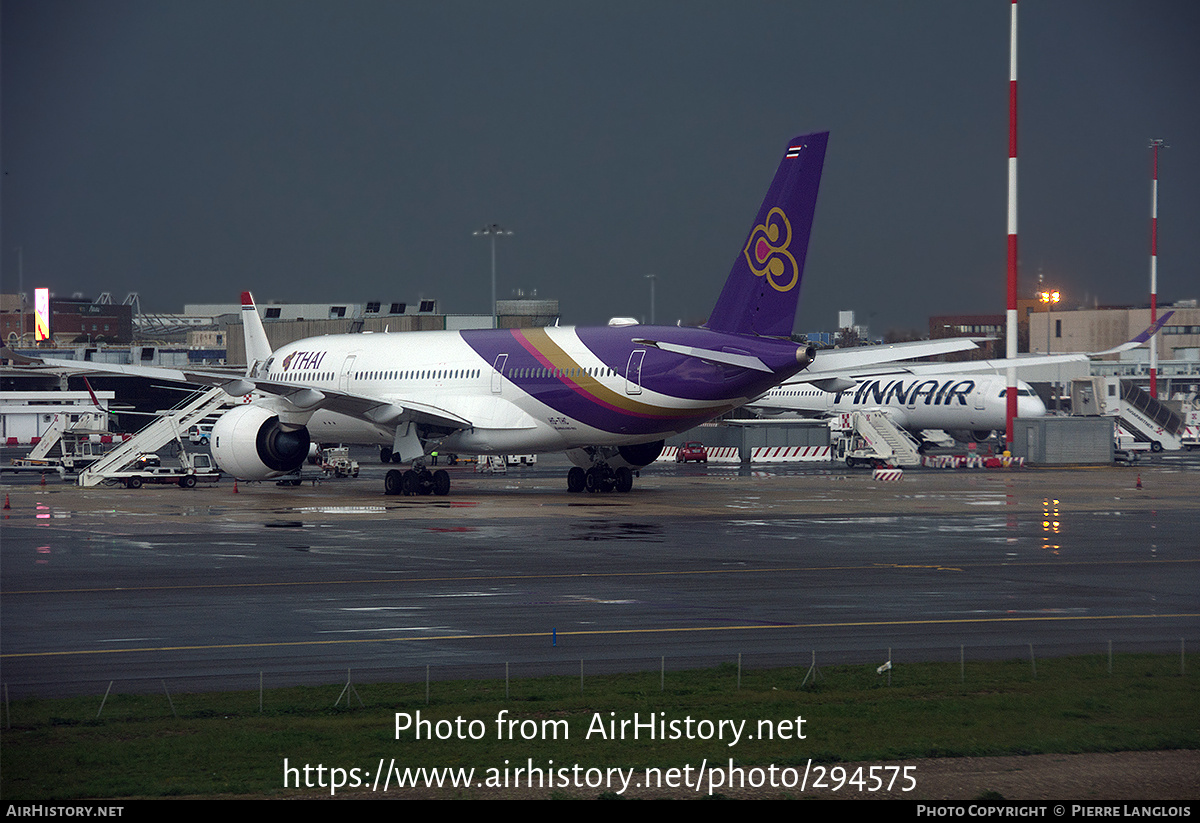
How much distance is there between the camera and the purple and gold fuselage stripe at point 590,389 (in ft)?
124

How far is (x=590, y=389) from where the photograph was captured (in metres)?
38.8

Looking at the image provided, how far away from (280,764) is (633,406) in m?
28.2

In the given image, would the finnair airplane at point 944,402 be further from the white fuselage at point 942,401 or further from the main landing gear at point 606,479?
the main landing gear at point 606,479

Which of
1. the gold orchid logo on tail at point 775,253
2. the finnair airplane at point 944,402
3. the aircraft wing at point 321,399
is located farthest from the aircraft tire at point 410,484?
the finnair airplane at point 944,402

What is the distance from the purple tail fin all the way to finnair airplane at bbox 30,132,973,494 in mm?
→ 29

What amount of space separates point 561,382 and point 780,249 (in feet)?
25.2

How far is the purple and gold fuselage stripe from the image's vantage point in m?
37.8

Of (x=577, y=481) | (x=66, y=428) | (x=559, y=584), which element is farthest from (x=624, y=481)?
(x=66, y=428)

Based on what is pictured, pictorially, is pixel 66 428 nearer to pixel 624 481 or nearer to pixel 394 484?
pixel 394 484

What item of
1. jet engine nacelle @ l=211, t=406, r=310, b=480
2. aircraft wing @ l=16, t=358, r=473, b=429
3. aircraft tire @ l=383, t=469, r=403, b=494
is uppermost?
aircraft wing @ l=16, t=358, r=473, b=429

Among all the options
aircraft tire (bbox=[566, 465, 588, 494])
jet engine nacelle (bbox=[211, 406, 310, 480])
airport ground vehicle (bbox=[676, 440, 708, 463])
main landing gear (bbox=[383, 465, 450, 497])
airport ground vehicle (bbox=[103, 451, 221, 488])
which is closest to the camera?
jet engine nacelle (bbox=[211, 406, 310, 480])

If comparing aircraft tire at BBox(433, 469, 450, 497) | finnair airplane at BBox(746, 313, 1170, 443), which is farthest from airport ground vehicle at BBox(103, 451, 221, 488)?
finnair airplane at BBox(746, 313, 1170, 443)

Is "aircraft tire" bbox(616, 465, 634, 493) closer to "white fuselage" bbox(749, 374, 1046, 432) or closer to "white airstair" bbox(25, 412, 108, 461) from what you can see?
"white fuselage" bbox(749, 374, 1046, 432)

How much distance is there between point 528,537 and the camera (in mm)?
29203
